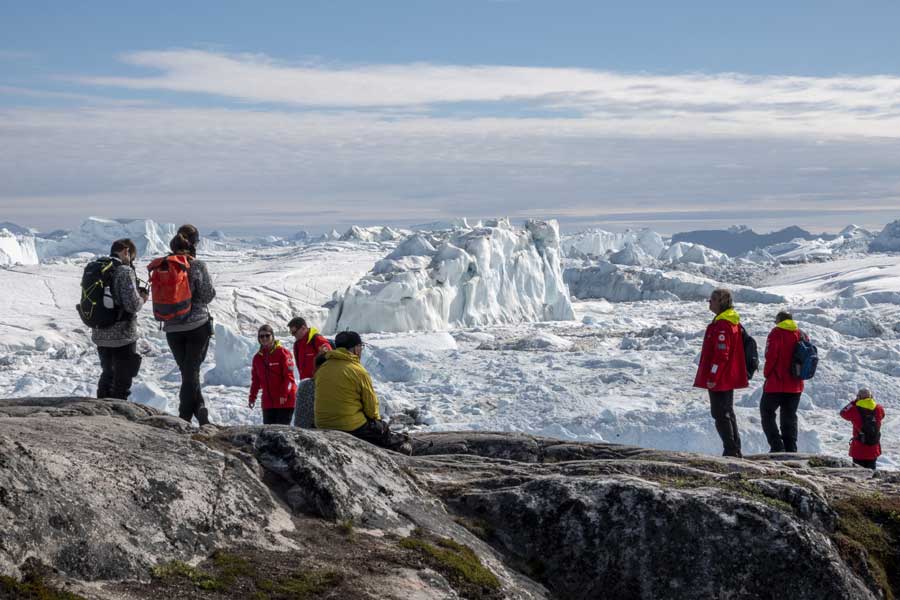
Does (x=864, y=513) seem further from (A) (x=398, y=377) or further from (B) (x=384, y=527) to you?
(A) (x=398, y=377)

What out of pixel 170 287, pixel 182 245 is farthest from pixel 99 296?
pixel 182 245

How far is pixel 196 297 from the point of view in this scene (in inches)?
327

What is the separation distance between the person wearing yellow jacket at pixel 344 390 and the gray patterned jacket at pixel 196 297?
66.2 inches

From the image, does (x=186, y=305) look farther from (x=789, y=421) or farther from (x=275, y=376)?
(x=789, y=421)

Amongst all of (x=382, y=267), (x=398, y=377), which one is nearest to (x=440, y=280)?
(x=382, y=267)

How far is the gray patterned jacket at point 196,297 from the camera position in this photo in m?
Answer: 8.28

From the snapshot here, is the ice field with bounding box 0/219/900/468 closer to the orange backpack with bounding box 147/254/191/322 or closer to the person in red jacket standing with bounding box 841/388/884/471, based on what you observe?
the person in red jacket standing with bounding box 841/388/884/471

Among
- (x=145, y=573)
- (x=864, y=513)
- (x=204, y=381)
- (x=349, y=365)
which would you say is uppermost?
(x=349, y=365)

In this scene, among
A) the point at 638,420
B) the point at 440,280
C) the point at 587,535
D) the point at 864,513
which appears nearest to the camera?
the point at 587,535

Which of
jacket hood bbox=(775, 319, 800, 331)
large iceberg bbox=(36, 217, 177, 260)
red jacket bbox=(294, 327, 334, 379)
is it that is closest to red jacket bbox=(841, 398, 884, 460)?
jacket hood bbox=(775, 319, 800, 331)

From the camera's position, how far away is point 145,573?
4.24 meters

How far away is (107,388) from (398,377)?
17328mm

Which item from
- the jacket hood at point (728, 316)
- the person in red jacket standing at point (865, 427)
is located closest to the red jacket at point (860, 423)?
the person in red jacket standing at point (865, 427)

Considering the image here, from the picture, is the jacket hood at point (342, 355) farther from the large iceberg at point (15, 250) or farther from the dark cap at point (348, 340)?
the large iceberg at point (15, 250)
